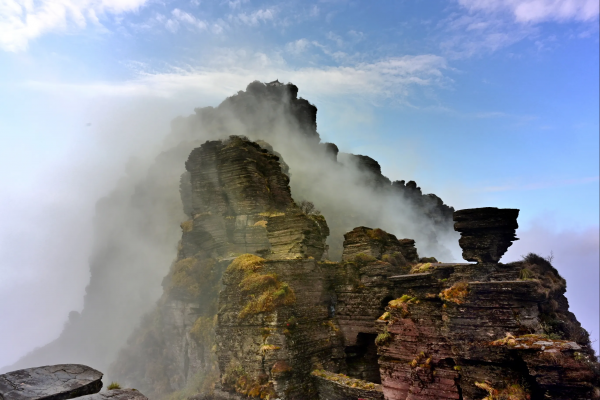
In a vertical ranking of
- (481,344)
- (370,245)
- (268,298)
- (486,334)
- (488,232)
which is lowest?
(481,344)

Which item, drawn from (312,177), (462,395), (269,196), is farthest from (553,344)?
(312,177)

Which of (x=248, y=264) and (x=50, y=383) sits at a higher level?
(x=248, y=264)

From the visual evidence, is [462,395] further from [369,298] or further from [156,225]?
[156,225]


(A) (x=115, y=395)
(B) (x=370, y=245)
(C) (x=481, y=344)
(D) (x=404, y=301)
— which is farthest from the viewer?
(B) (x=370, y=245)

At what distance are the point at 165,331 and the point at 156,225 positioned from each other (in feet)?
93.5

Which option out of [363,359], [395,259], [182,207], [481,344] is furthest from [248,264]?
[182,207]

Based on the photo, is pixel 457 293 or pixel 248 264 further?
pixel 248 264

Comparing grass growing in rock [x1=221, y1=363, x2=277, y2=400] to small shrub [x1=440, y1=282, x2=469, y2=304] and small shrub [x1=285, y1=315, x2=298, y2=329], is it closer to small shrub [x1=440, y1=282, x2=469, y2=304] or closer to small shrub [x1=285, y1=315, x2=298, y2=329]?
small shrub [x1=285, y1=315, x2=298, y2=329]

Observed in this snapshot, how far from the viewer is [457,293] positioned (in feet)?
31.3

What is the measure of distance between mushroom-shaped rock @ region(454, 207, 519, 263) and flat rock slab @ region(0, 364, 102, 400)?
35.4 feet

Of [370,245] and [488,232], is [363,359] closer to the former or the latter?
[370,245]

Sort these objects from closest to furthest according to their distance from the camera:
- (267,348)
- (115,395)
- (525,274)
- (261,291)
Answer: (115,395) → (525,274) → (267,348) → (261,291)

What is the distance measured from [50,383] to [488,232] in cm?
1167

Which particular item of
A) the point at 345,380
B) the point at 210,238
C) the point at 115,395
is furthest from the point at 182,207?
the point at 115,395
